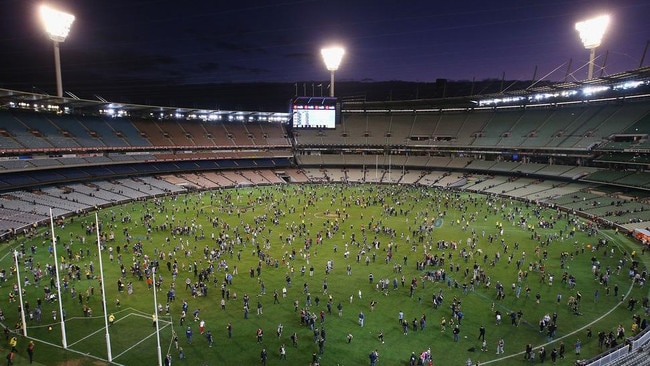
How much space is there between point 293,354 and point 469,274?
1558 centimetres

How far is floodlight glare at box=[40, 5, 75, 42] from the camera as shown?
49406 millimetres

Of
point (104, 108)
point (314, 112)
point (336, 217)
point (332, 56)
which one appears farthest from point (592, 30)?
point (104, 108)

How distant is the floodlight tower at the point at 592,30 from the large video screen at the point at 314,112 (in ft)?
137

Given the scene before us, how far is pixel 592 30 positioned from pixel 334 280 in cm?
5078

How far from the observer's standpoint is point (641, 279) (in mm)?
26203

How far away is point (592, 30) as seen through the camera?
176 ft

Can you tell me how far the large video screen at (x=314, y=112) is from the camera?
8025cm

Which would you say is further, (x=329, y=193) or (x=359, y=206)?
(x=329, y=193)

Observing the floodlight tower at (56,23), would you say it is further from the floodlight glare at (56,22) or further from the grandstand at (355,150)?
the grandstand at (355,150)

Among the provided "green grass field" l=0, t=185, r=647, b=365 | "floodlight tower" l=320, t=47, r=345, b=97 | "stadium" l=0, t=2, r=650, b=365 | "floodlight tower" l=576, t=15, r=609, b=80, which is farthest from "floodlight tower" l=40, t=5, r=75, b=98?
"floodlight tower" l=576, t=15, r=609, b=80

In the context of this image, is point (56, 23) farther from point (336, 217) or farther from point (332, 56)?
point (332, 56)

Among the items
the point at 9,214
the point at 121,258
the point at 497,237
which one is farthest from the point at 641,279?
the point at 9,214

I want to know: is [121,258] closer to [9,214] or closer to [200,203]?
[9,214]

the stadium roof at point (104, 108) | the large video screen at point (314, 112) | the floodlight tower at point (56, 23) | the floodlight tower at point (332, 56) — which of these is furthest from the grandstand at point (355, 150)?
the floodlight tower at point (332, 56)
